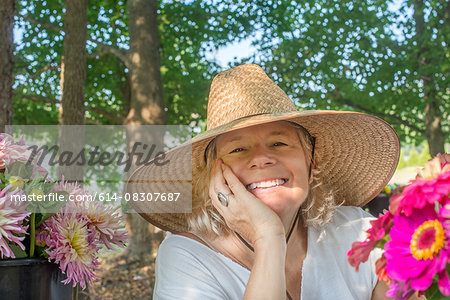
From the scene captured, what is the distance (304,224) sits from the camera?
2186mm

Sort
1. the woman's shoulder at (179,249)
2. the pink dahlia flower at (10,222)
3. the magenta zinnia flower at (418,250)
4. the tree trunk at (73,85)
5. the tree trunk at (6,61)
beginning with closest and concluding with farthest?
the magenta zinnia flower at (418,250)
the pink dahlia flower at (10,222)
the woman's shoulder at (179,249)
the tree trunk at (6,61)
the tree trunk at (73,85)

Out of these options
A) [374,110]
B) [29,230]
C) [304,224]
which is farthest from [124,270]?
[374,110]

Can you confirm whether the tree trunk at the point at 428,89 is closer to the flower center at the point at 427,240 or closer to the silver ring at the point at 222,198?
the silver ring at the point at 222,198

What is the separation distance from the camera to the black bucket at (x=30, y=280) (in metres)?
1.35

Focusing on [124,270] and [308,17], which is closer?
[124,270]

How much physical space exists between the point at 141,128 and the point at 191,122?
247 centimetres

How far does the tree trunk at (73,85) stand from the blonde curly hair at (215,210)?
10.5 feet

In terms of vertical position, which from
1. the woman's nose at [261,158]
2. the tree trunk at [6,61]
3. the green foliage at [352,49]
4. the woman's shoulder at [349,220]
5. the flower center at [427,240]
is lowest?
the woman's shoulder at [349,220]

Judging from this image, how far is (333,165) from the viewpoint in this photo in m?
2.34

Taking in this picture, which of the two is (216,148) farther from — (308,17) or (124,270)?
(308,17)

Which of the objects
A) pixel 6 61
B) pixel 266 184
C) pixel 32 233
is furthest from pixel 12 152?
pixel 6 61

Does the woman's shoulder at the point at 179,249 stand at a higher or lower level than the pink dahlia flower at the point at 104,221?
lower

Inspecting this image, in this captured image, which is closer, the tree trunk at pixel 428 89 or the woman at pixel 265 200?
the woman at pixel 265 200

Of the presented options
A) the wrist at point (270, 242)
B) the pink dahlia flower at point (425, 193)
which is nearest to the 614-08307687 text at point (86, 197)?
the wrist at point (270, 242)
